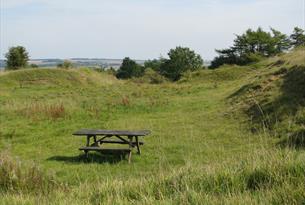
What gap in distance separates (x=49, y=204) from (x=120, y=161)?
6114 mm

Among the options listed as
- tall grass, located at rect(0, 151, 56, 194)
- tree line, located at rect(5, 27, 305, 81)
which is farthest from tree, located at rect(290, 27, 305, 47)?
tall grass, located at rect(0, 151, 56, 194)

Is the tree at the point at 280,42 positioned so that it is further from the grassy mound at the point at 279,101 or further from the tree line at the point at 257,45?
the grassy mound at the point at 279,101

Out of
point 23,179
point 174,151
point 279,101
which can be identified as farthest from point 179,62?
point 23,179

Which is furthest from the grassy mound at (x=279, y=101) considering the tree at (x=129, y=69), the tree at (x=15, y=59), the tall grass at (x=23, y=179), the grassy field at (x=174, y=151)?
the tree at (x=129, y=69)

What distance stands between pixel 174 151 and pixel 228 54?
48033mm

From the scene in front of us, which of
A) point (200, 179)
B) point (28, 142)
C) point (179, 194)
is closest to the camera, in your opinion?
point (179, 194)

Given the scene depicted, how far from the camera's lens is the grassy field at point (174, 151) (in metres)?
4.89

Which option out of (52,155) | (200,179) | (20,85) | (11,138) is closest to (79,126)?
(11,138)

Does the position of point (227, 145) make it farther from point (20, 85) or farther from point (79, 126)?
point (20, 85)

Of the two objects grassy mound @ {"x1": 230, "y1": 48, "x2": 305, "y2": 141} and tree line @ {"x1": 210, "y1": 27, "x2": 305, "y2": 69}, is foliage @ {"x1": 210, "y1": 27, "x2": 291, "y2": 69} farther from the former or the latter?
grassy mound @ {"x1": 230, "y1": 48, "x2": 305, "y2": 141}

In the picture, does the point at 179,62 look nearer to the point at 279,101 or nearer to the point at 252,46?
the point at 252,46

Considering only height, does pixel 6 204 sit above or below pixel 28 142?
above

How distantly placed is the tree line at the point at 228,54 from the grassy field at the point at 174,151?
2544 cm

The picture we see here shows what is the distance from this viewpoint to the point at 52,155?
11812 millimetres
